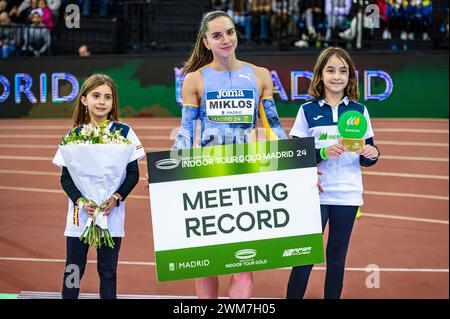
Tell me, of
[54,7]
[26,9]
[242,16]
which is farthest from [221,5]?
[26,9]

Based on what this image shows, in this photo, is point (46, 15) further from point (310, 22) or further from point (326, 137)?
point (326, 137)

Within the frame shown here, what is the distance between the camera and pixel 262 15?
16359mm

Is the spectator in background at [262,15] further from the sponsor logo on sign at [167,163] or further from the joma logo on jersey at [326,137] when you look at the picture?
the sponsor logo on sign at [167,163]

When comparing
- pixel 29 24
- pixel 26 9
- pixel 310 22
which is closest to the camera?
pixel 26 9

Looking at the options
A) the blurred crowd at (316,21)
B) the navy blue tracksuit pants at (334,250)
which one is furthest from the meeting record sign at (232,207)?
the blurred crowd at (316,21)

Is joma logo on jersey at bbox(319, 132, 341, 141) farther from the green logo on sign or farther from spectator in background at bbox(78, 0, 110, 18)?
spectator in background at bbox(78, 0, 110, 18)

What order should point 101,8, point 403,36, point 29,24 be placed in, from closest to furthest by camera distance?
1. point 29,24
2. point 403,36
3. point 101,8

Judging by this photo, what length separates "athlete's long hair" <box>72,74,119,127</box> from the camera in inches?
168

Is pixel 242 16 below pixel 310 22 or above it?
above

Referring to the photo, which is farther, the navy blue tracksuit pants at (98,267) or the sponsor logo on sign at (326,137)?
the sponsor logo on sign at (326,137)

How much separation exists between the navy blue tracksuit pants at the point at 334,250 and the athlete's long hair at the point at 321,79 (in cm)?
63

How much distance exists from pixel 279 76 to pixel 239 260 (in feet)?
→ 36.6

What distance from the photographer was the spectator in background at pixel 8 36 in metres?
A: 14.0

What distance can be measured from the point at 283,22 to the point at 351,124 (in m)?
12.1
